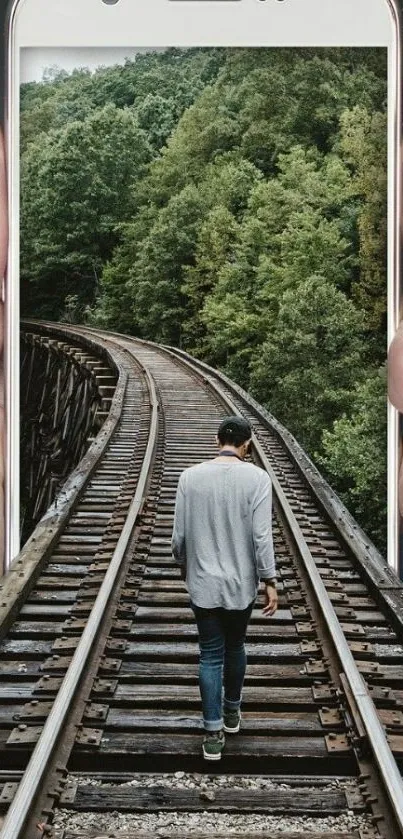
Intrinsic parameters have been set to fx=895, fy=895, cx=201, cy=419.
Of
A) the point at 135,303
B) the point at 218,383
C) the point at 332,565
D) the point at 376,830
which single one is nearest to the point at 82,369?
the point at 218,383

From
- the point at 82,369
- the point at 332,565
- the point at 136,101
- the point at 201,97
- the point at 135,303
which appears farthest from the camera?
the point at 82,369

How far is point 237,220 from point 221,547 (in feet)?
20.5

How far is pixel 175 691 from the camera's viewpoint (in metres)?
3.00

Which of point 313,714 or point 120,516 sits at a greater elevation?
point 120,516

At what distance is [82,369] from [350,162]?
501 centimetres

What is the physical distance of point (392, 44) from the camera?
2799 millimetres

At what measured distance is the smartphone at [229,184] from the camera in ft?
9.36

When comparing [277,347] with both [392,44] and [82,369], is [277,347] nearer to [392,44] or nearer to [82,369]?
[82,369]

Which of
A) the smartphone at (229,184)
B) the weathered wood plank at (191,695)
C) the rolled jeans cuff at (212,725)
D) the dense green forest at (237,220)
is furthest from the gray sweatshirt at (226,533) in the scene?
the dense green forest at (237,220)

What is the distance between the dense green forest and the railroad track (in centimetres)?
64

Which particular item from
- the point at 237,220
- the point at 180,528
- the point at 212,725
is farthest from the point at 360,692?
the point at 237,220

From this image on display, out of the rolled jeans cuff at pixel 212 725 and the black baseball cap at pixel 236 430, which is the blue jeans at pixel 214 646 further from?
the black baseball cap at pixel 236 430

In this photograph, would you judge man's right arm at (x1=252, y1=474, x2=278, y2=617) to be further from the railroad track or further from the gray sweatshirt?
the railroad track

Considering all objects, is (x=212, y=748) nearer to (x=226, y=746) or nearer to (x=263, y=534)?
(x=226, y=746)
